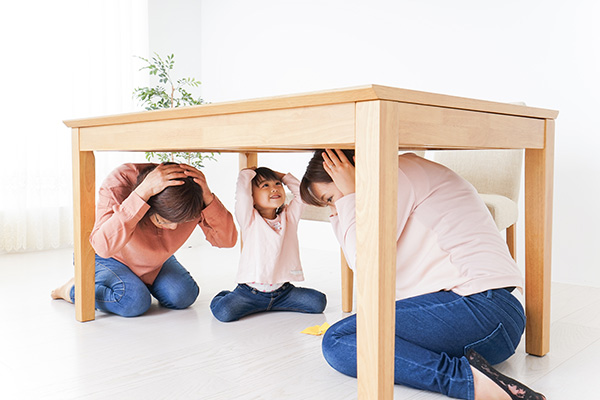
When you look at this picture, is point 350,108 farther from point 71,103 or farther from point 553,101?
point 71,103

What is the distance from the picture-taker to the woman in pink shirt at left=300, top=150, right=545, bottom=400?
1161 mm

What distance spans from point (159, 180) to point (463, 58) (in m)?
1.56

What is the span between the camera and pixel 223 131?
3.78 feet

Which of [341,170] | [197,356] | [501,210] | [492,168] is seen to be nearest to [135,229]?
[197,356]

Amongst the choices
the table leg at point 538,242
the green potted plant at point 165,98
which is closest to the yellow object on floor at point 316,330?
the table leg at point 538,242

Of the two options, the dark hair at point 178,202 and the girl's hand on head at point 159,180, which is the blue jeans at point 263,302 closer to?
the dark hair at point 178,202

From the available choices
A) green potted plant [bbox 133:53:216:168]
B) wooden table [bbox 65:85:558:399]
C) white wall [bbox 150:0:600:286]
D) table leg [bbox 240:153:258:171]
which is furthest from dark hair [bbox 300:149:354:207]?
white wall [bbox 150:0:600:286]

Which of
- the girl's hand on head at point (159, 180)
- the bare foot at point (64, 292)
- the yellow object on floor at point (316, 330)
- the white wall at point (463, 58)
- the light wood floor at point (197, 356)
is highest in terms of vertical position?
the white wall at point (463, 58)

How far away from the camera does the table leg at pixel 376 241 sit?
90cm

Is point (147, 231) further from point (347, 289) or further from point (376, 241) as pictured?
point (376, 241)

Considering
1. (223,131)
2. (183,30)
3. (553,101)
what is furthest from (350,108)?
(183,30)

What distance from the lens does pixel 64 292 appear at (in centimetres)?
192

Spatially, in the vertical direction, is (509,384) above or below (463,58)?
below

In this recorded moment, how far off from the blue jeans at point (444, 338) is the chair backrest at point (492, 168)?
765 millimetres
